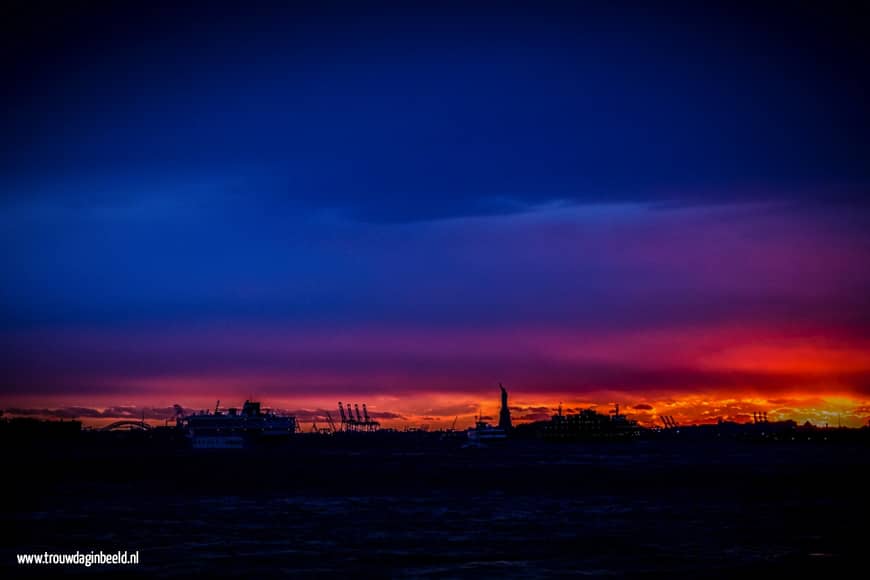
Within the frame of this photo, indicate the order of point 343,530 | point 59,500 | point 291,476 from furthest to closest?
1. point 291,476
2. point 59,500
3. point 343,530

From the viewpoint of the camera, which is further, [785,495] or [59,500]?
[785,495]

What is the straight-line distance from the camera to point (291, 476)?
9962cm

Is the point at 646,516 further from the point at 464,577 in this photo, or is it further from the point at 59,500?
the point at 59,500

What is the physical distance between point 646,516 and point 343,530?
1957cm

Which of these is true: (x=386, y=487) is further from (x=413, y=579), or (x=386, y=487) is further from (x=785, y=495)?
(x=413, y=579)

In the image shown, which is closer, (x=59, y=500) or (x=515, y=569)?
(x=515, y=569)

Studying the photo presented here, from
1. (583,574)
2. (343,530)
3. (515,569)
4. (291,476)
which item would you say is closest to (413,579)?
(515,569)

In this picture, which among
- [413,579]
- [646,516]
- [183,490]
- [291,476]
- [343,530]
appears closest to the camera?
[413,579]

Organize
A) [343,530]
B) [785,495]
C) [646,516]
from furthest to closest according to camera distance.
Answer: [785,495] → [646,516] → [343,530]

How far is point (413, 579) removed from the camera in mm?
33094

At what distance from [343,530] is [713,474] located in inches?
2690

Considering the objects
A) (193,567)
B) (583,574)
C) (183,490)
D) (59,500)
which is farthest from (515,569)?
(183,490)

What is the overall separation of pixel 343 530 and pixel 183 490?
3413cm

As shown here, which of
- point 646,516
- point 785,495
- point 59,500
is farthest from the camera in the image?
point 785,495
